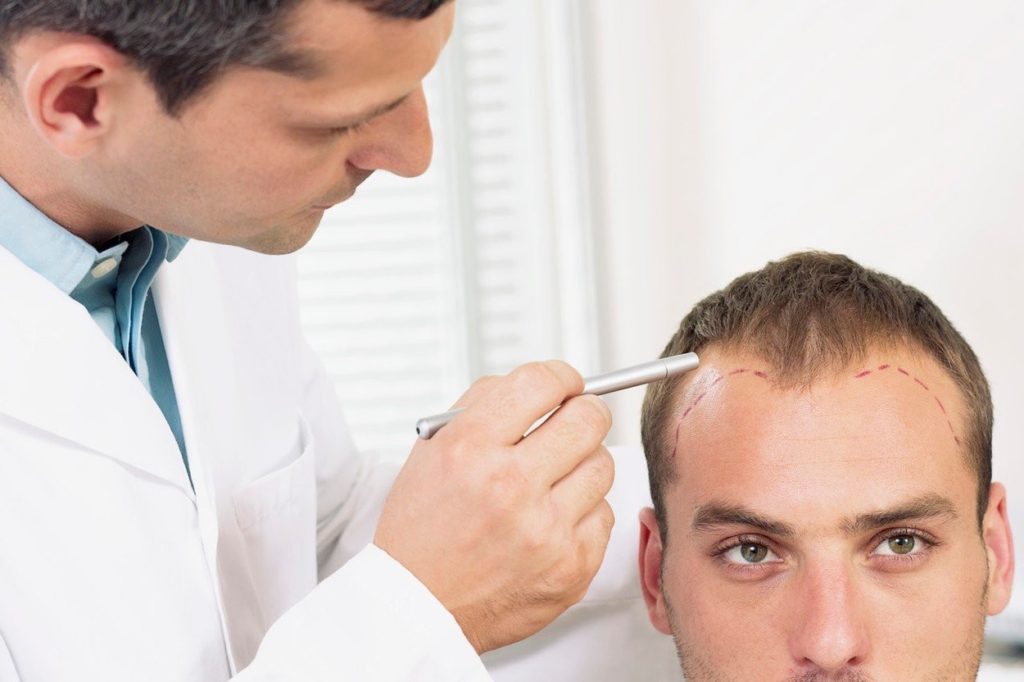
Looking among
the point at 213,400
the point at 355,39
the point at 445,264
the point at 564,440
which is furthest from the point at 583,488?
the point at 445,264

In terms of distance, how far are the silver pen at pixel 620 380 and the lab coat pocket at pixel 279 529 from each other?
390 millimetres

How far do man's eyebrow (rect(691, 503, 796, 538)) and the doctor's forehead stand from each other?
23 mm

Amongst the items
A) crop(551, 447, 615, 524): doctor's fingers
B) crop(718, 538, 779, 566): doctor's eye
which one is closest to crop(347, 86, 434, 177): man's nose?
crop(551, 447, 615, 524): doctor's fingers

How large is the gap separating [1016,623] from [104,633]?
3.99ft

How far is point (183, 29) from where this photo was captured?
3.05 feet

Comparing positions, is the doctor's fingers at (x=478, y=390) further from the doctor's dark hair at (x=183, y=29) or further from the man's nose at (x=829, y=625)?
the man's nose at (x=829, y=625)

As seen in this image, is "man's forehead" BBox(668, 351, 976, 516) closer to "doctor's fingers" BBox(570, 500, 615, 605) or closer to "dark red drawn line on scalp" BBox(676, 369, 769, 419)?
"dark red drawn line on scalp" BBox(676, 369, 769, 419)

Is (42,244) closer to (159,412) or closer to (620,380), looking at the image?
(159,412)

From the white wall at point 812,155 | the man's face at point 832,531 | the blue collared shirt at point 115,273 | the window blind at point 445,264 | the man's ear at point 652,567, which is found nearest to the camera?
the blue collared shirt at point 115,273

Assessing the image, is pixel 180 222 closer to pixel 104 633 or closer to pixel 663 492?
pixel 104 633

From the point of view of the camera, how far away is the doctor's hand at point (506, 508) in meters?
1.02

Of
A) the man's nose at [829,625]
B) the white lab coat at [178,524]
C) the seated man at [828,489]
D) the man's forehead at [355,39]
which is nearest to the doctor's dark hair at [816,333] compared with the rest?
the seated man at [828,489]

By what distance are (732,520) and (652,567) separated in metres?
0.22

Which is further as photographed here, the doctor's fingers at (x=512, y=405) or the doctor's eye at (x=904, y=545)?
the doctor's eye at (x=904, y=545)
